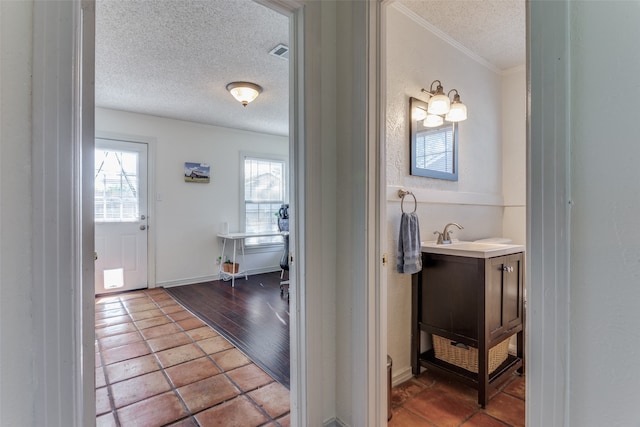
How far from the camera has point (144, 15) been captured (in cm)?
205

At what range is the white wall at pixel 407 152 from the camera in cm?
196

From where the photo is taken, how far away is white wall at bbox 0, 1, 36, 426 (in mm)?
763

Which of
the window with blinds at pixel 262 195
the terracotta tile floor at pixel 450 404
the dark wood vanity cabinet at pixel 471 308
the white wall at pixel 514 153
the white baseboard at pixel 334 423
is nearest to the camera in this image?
the white baseboard at pixel 334 423

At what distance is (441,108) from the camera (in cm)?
205

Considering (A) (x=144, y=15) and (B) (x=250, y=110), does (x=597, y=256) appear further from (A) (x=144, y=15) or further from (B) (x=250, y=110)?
(B) (x=250, y=110)

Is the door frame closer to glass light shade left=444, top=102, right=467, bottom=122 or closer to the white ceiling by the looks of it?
the white ceiling

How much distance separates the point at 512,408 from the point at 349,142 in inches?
69.0

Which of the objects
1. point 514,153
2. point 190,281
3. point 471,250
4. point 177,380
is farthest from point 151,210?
point 514,153

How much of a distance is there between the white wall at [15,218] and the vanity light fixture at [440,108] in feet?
6.57

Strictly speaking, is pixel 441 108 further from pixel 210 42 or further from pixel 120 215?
pixel 120 215

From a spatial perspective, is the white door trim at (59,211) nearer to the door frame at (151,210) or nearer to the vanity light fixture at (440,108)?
the vanity light fixture at (440,108)

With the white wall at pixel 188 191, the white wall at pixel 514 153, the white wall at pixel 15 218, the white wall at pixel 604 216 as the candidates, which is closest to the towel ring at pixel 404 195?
the white wall at pixel 604 216

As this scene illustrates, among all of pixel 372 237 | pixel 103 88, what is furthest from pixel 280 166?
pixel 372 237

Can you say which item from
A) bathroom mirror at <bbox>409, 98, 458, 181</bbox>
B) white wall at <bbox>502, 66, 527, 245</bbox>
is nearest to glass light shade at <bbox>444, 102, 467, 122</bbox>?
bathroom mirror at <bbox>409, 98, 458, 181</bbox>
